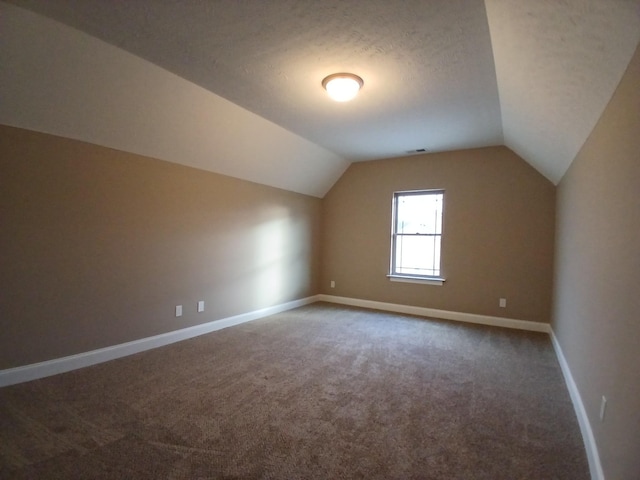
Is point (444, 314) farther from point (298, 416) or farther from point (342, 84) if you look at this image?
point (342, 84)

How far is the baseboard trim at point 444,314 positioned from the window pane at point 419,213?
1295 millimetres

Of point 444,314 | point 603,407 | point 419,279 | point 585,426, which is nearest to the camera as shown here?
point 603,407

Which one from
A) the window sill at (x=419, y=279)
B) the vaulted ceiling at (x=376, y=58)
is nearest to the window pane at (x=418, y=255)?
the window sill at (x=419, y=279)

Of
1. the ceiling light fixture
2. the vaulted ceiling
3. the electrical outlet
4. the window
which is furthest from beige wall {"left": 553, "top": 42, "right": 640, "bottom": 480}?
the window

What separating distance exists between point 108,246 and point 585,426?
13.1 feet

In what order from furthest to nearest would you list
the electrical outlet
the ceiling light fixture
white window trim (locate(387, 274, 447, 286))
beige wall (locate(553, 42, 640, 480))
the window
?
1. the window
2. white window trim (locate(387, 274, 447, 286))
3. the ceiling light fixture
4. the electrical outlet
5. beige wall (locate(553, 42, 640, 480))

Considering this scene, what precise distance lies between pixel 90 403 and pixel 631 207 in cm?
340

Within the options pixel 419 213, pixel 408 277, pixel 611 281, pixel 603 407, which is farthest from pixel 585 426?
pixel 419 213

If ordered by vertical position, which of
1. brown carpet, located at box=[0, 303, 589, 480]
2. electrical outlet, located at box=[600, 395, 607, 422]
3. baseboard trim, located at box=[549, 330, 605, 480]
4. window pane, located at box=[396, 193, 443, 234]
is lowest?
brown carpet, located at box=[0, 303, 589, 480]

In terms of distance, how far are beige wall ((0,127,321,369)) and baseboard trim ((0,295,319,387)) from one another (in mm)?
62

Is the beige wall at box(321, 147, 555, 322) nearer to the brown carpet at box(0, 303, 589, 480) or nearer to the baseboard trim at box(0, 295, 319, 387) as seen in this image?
the brown carpet at box(0, 303, 589, 480)

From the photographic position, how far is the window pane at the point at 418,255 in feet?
16.6

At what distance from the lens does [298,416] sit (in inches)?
82.4

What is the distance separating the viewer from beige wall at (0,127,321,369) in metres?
2.45
